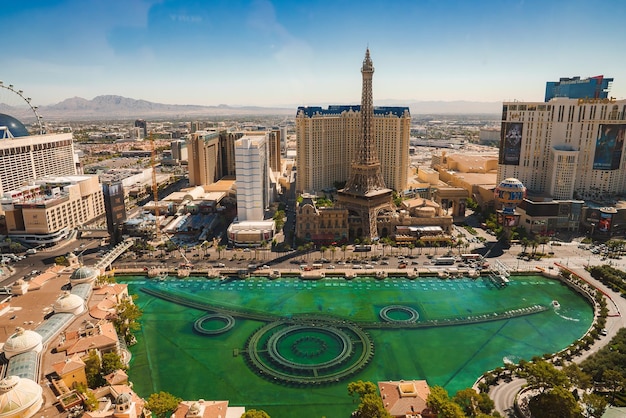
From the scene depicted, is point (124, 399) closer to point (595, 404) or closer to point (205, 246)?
point (595, 404)

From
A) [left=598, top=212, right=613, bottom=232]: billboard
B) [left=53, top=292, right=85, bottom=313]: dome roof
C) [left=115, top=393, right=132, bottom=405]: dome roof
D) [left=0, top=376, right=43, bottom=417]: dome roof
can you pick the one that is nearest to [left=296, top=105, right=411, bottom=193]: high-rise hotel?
[left=598, top=212, right=613, bottom=232]: billboard

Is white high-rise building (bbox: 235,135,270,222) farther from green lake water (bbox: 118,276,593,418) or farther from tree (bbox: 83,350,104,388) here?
tree (bbox: 83,350,104,388)

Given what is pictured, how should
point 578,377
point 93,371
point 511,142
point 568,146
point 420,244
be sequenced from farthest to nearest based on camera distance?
point 511,142 < point 568,146 < point 420,244 < point 93,371 < point 578,377

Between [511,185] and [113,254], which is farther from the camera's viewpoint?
[511,185]

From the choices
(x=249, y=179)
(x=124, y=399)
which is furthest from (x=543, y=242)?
(x=124, y=399)

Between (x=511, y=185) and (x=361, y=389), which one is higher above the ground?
(x=511, y=185)

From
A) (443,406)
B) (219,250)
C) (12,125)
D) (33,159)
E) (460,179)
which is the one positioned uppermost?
(12,125)

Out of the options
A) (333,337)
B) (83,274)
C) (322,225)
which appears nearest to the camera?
(333,337)

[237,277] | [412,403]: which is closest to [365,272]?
[237,277]
